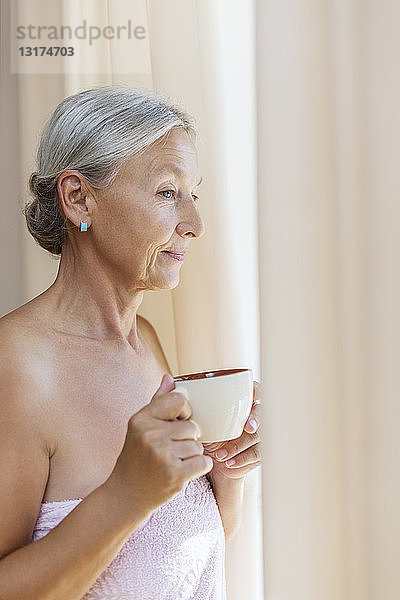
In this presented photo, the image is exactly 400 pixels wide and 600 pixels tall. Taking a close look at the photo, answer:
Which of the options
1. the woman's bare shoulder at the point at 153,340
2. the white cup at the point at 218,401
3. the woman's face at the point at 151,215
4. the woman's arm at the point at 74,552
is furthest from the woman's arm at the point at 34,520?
the woman's bare shoulder at the point at 153,340

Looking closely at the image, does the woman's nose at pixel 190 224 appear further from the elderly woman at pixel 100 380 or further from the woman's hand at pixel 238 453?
the woman's hand at pixel 238 453

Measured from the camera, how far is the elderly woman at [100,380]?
2.81ft

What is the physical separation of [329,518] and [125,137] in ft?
2.00

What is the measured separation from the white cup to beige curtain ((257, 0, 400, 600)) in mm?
203

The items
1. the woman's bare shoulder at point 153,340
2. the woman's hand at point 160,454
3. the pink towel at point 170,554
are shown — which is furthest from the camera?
the woman's bare shoulder at point 153,340

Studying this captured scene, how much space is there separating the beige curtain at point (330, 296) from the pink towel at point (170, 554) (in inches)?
15.2

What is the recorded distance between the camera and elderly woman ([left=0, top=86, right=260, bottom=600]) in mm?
858

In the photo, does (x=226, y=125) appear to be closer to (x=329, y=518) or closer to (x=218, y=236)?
(x=218, y=236)

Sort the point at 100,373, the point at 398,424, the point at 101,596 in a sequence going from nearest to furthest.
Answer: the point at 398,424
the point at 101,596
the point at 100,373

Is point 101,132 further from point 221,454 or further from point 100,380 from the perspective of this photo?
point 221,454

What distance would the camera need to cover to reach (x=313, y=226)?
0.60 meters

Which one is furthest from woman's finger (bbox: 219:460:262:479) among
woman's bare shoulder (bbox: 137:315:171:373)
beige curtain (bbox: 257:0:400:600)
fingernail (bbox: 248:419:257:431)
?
beige curtain (bbox: 257:0:400:600)

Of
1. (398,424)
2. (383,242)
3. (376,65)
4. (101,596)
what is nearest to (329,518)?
(398,424)

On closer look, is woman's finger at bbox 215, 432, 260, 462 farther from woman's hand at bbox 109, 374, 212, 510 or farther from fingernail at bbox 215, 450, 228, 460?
woman's hand at bbox 109, 374, 212, 510
